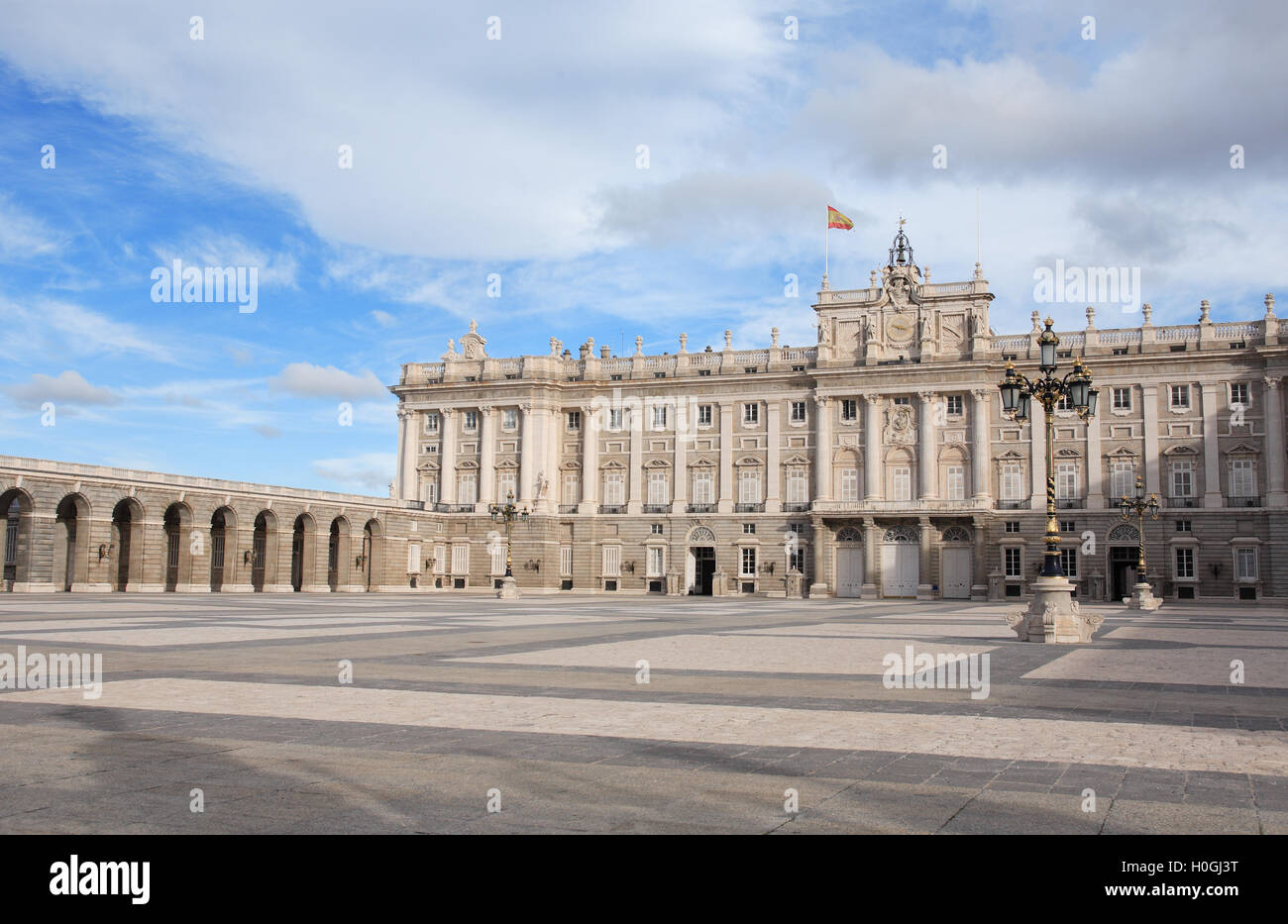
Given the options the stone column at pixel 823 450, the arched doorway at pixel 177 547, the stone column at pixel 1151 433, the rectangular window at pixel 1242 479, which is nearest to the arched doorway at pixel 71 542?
the arched doorway at pixel 177 547

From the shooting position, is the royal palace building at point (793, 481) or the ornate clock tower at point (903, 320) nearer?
the royal palace building at point (793, 481)

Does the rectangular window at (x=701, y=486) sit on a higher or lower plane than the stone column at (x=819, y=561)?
higher

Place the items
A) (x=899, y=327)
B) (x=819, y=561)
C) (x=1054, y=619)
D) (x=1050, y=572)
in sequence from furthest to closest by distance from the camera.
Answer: (x=899, y=327), (x=819, y=561), (x=1050, y=572), (x=1054, y=619)

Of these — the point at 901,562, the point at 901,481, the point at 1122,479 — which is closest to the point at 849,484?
the point at 901,481

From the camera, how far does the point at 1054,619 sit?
21562mm

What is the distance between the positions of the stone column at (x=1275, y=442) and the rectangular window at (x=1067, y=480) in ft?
30.6

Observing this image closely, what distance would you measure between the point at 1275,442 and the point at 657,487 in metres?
34.5

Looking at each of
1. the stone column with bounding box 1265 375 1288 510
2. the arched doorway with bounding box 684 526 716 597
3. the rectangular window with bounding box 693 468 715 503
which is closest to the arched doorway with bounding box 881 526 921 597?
the arched doorway with bounding box 684 526 716 597

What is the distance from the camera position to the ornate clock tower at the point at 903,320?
6219 centimetres

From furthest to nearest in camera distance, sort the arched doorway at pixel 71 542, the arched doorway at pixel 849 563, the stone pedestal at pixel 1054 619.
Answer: the arched doorway at pixel 849 563
the arched doorway at pixel 71 542
the stone pedestal at pixel 1054 619

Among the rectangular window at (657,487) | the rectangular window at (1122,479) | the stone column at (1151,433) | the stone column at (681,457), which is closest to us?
the stone column at (1151,433)

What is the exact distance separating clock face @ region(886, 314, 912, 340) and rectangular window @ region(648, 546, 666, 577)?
19213 millimetres

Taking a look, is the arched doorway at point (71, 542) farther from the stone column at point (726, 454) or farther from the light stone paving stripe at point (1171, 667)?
the light stone paving stripe at point (1171, 667)

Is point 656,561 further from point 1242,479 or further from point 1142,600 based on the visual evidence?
point 1242,479
